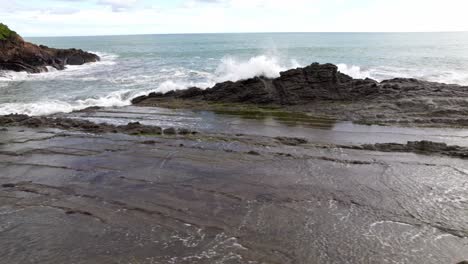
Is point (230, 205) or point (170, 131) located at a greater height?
point (170, 131)

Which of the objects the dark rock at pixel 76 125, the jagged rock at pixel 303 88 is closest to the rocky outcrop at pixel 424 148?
the jagged rock at pixel 303 88

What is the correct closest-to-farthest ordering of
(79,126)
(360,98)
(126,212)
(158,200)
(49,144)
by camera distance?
(126,212) < (158,200) < (49,144) < (79,126) < (360,98)

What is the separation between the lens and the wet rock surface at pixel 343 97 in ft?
50.5

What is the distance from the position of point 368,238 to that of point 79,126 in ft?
43.4

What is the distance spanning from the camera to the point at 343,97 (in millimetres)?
18438

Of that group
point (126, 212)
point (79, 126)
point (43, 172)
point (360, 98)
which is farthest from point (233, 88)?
point (126, 212)

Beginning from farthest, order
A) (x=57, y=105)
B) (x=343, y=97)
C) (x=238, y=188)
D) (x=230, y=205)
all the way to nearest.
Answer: (x=57, y=105) < (x=343, y=97) < (x=238, y=188) < (x=230, y=205)

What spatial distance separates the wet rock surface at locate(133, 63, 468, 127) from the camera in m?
15.4

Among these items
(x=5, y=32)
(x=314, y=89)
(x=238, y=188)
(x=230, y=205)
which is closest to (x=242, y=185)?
(x=238, y=188)

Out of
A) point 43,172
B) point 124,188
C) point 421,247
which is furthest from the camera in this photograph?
point 43,172

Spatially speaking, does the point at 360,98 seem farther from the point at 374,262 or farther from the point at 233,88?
the point at 374,262

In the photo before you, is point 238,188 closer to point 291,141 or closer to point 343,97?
point 291,141

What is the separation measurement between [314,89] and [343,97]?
1.63m

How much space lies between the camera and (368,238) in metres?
6.58
